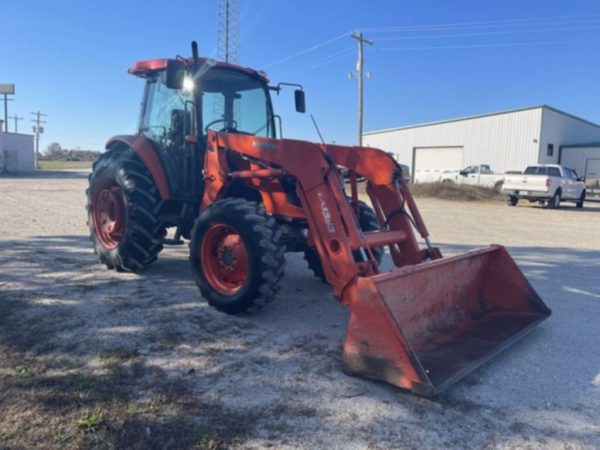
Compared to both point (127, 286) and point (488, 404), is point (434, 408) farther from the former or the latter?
point (127, 286)


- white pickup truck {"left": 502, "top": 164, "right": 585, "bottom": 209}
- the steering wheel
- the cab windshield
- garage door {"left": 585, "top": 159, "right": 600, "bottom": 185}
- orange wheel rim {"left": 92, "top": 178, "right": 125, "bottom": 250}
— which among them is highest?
garage door {"left": 585, "top": 159, "right": 600, "bottom": 185}

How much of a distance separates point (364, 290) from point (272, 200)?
2.19 metres

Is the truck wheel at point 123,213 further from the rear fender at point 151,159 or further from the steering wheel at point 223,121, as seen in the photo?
the steering wheel at point 223,121

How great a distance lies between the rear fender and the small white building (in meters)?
38.7

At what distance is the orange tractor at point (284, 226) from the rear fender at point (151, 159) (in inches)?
0.8

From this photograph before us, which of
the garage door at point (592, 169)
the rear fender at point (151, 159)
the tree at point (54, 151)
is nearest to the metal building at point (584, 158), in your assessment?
the garage door at point (592, 169)

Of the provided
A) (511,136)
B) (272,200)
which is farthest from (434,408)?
(511,136)

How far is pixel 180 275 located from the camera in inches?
269

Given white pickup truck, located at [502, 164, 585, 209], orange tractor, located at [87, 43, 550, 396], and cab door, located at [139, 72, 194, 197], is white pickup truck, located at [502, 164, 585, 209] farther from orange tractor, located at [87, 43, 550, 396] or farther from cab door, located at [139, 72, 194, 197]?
cab door, located at [139, 72, 194, 197]

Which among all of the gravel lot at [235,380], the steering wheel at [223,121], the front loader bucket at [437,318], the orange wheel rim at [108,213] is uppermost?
the steering wheel at [223,121]

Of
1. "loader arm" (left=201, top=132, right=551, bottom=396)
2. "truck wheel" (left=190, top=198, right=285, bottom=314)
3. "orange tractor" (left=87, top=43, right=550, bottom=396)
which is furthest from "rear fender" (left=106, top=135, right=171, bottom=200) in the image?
"truck wheel" (left=190, top=198, right=285, bottom=314)

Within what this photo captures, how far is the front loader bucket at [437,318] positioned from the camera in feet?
11.6

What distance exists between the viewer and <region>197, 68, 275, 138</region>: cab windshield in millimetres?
6273

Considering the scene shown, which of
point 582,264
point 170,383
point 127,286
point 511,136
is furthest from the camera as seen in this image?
point 511,136
